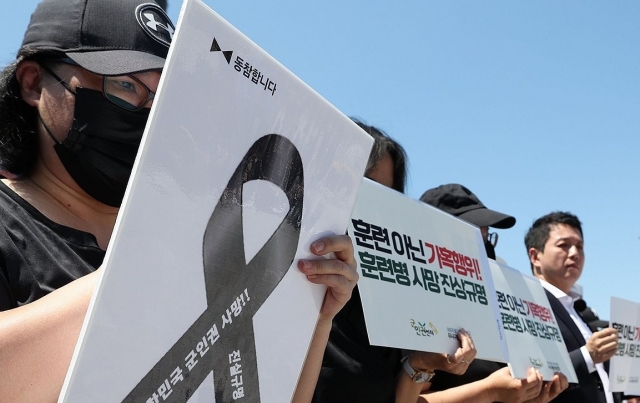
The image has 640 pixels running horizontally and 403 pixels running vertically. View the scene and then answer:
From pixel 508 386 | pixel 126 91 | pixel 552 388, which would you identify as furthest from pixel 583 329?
pixel 126 91

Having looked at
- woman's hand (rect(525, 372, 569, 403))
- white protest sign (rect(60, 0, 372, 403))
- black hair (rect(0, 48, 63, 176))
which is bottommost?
white protest sign (rect(60, 0, 372, 403))

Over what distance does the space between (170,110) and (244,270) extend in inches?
13.8

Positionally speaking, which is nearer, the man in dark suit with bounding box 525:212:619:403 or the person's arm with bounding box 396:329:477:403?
the person's arm with bounding box 396:329:477:403

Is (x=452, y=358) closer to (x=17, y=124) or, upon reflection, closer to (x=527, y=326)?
(x=527, y=326)

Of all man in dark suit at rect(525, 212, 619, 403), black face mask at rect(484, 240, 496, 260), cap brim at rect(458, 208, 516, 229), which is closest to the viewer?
cap brim at rect(458, 208, 516, 229)

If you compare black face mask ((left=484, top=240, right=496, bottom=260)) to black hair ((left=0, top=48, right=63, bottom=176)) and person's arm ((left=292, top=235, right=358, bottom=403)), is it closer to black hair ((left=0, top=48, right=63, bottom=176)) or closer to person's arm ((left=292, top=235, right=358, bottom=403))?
person's arm ((left=292, top=235, right=358, bottom=403))

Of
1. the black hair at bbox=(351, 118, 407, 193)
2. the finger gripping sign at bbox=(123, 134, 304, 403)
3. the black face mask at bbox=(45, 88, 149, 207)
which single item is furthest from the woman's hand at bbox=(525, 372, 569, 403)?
the black face mask at bbox=(45, 88, 149, 207)

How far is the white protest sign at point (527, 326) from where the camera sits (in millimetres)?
3172

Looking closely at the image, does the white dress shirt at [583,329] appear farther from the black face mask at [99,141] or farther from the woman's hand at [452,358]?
the black face mask at [99,141]

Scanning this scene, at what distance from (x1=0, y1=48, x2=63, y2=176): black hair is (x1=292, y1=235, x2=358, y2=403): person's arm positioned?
2.53ft

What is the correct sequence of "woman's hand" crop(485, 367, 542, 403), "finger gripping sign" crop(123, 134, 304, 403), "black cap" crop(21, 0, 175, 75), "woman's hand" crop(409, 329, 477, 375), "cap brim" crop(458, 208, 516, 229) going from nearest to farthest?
"finger gripping sign" crop(123, 134, 304, 403) → "black cap" crop(21, 0, 175, 75) → "woman's hand" crop(409, 329, 477, 375) → "woman's hand" crop(485, 367, 542, 403) → "cap brim" crop(458, 208, 516, 229)

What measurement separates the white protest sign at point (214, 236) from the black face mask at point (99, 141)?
44 cm

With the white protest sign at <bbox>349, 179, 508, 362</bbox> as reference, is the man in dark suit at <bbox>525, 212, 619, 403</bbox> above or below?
above

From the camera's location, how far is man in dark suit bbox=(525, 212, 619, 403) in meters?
4.23
